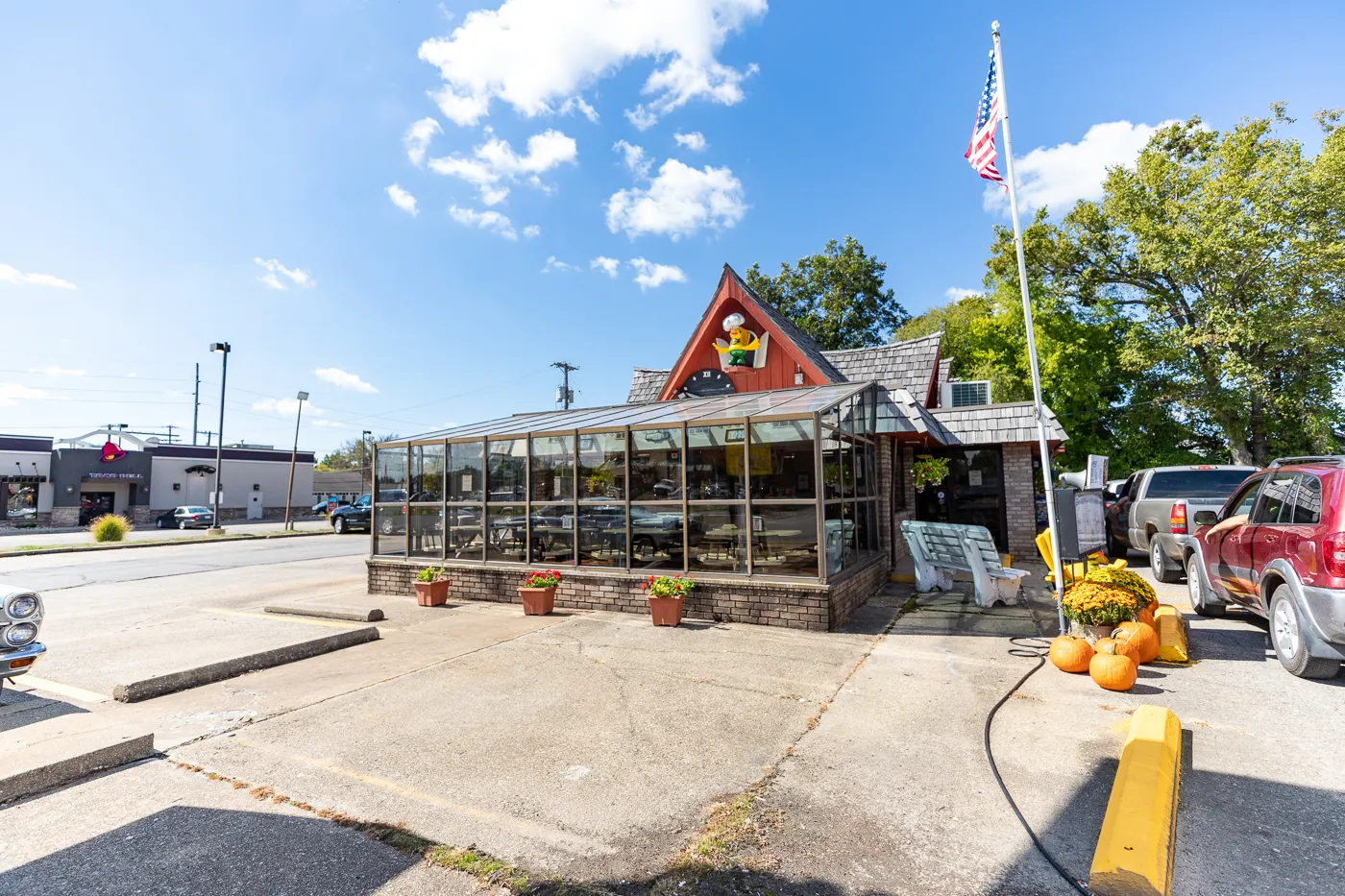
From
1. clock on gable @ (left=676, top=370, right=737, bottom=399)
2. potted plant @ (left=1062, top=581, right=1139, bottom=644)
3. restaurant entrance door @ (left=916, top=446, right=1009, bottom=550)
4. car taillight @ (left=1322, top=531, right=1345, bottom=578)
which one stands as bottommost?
Answer: potted plant @ (left=1062, top=581, right=1139, bottom=644)

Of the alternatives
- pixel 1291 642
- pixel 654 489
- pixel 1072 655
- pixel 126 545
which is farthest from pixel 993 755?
pixel 126 545

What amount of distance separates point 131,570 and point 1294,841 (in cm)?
2146

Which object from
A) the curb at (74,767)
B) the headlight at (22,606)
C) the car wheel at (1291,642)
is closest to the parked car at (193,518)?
the headlight at (22,606)

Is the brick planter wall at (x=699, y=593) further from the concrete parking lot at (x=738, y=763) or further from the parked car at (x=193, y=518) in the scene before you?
the parked car at (x=193, y=518)

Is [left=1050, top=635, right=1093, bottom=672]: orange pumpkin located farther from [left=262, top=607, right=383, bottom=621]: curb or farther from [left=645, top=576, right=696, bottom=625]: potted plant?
[left=262, top=607, right=383, bottom=621]: curb

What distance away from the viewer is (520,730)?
4516mm

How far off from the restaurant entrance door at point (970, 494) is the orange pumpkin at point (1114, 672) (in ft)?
29.1

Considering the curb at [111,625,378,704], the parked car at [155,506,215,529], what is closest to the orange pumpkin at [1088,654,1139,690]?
the curb at [111,625,378,704]

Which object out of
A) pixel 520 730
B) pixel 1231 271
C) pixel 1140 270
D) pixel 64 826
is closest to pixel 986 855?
pixel 520 730

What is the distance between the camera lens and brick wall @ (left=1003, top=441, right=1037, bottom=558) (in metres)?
12.9

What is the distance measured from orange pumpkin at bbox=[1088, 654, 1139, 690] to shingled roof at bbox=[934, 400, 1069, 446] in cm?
814

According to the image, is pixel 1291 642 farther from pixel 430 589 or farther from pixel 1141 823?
pixel 430 589

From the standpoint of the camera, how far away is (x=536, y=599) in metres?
8.67

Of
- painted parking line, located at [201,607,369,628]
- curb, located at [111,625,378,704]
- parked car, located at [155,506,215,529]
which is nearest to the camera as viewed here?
curb, located at [111,625,378,704]
